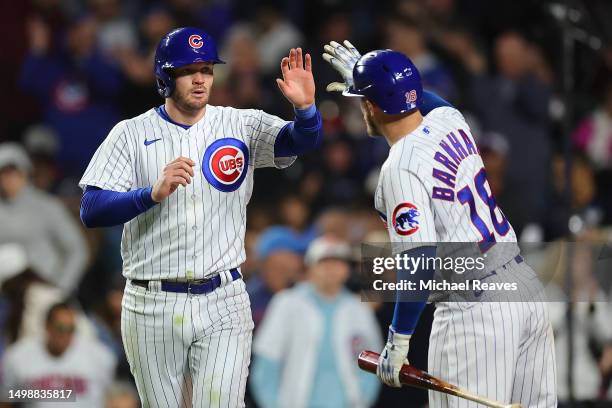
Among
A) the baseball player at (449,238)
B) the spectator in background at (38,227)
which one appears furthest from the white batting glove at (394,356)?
the spectator in background at (38,227)

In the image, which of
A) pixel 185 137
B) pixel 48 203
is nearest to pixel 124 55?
pixel 48 203

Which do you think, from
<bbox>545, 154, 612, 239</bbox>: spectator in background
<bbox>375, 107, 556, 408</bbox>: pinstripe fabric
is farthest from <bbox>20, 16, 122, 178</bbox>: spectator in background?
<bbox>375, 107, 556, 408</bbox>: pinstripe fabric

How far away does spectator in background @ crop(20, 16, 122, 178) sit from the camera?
32.9 ft

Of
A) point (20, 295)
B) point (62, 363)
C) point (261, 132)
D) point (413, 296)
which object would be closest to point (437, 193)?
point (413, 296)

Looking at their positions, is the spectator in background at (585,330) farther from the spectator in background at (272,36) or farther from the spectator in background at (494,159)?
the spectator in background at (272,36)

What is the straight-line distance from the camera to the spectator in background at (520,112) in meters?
9.19

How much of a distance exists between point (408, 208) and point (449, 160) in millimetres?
281

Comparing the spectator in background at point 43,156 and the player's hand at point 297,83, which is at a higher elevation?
the spectator in background at point 43,156

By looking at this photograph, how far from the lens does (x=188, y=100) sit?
16.4ft

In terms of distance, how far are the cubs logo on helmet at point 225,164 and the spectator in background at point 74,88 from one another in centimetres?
506

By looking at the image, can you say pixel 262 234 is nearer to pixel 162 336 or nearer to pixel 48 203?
pixel 48 203

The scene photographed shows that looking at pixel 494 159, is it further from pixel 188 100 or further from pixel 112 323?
pixel 188 100

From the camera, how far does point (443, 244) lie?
4.81 metres

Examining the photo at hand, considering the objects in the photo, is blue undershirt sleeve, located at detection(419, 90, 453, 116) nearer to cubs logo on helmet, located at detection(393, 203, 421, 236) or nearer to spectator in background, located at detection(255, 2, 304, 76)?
cubs logo on helmet, located at detection(393, 203, 421, 236)
